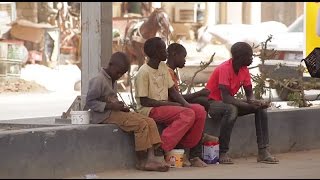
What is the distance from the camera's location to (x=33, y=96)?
1775cm

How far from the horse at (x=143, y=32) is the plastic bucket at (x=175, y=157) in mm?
10631

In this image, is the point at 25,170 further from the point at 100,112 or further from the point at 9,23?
the point at 9,23

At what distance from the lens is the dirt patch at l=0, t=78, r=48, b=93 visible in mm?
18438

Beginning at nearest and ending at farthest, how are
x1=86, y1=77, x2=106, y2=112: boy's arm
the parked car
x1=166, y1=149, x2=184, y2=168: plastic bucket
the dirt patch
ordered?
x1=86, y1=77, x2=106, y2=112: boy's arm
x1=166, y1=149, x2=184, y2=168: plastic bucket
the parked car
the dirt patch

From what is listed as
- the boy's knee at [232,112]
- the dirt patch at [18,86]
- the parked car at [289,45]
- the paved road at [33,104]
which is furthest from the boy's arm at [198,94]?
the dirt patch at [18,86]

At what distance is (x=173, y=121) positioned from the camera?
7.86 metres

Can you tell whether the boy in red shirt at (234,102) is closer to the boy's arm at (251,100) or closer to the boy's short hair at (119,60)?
the boy's arm at (251,100)

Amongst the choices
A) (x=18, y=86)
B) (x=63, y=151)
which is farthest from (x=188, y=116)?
(x=18, y=86)

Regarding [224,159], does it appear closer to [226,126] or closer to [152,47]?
[226,126]

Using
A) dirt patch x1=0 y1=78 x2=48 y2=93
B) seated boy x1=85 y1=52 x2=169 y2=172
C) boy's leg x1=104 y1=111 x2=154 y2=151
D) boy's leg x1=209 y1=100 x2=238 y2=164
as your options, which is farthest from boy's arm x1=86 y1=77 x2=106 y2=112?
dirt patch x1=0 y1=78 x2=48 y2=93

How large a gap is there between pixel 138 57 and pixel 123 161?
11616mm

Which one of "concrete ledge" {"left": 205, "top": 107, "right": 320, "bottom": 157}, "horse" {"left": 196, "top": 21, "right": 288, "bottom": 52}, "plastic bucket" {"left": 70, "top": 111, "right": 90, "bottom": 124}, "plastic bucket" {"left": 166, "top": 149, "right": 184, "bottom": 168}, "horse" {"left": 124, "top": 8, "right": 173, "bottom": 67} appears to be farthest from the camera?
"horse" {"left": 196, "top": 21, "right": 288, "bottom": 52}

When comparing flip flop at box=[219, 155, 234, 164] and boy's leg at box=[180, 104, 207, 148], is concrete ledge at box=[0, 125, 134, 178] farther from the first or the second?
flip flop at box=[219, 155, 234, 164]

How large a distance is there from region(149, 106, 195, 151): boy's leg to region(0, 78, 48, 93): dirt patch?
10.9 metres
